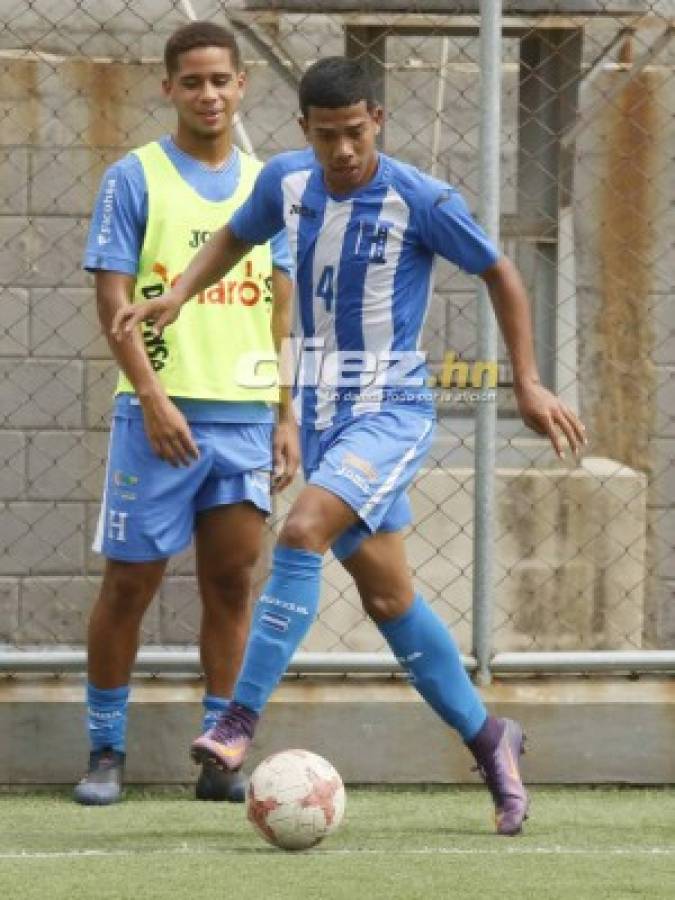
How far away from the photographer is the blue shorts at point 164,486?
6500 millimetres

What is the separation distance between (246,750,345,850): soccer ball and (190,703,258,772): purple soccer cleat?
7cm

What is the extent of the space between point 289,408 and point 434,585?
1.42 metres

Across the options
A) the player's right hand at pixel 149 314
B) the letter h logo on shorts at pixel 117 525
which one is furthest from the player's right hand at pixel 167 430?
the player's right hand at pixel 149 314

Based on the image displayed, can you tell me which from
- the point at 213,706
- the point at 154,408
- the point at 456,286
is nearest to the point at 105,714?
the point at 213,706

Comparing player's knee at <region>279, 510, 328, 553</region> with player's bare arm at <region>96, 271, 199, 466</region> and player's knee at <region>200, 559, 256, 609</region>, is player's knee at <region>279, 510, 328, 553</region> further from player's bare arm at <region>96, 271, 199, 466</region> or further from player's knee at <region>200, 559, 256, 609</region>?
player's knee at <region>200, 559, 256, 609</region>

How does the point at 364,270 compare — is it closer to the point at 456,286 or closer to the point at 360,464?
the point at 360,464

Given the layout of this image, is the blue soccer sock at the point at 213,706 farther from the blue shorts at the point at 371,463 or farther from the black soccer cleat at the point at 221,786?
the blue shorts at the point at 371,463

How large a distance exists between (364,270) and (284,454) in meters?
1.03

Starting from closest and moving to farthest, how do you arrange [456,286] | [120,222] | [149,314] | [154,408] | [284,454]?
[149,314] → [154,408] → [120,222] → [284,454] → [456,286]

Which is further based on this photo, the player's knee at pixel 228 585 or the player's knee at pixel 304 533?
the player's knee at pixel 228 585

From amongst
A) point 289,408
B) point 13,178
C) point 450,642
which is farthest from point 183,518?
point 13,178

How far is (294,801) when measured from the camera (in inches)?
212

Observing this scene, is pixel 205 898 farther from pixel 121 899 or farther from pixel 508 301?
pixel 508 301

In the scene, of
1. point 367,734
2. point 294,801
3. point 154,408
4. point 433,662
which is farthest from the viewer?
point 367,734
